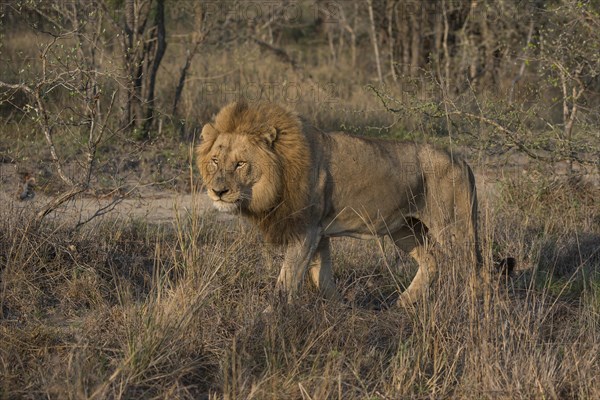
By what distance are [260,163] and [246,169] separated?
89 mm

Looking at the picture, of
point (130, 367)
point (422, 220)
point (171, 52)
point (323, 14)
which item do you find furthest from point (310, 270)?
point (323, 14)

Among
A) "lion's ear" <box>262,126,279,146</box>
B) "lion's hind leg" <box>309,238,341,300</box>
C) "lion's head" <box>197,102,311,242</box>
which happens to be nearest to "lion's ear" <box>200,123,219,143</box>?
"lion's head" <box>197,102,311,242</box>

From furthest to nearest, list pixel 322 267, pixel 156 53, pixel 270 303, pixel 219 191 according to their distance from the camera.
Answer: pixel 156 53 < pixel 322 267 < pixel 219 191 < pixel 270 303

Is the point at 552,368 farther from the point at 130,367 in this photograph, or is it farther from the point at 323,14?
the point at 323,14

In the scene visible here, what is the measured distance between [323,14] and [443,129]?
927cm

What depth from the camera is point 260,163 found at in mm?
5199

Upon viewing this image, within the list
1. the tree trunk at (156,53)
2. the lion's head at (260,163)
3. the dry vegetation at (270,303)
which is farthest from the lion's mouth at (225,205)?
the tree trunk at (156,53)

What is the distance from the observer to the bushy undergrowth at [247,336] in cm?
409

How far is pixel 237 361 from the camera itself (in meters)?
4.24

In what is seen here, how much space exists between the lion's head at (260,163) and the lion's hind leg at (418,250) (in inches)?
36.6

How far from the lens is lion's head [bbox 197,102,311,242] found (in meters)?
5.17

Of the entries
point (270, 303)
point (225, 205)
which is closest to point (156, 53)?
point (225, 205)

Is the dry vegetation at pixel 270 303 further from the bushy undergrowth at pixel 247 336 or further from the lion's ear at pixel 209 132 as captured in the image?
the lion's ear at pixel 209 132

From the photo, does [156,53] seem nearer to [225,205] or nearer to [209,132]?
[209,132]
